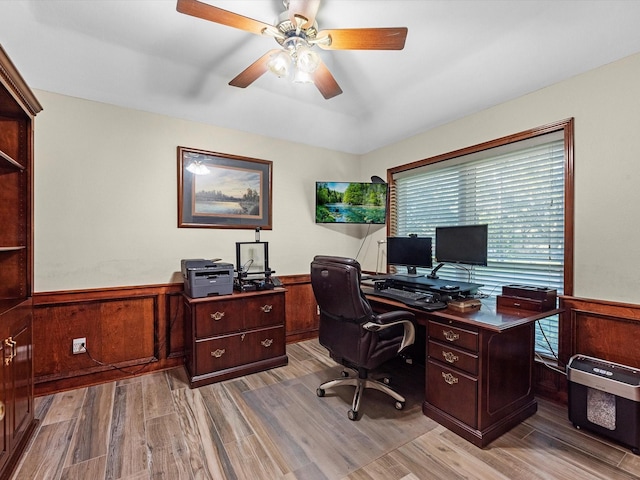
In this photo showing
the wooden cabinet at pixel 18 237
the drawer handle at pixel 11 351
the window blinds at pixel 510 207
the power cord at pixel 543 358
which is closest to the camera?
the drawer handle at pixel 11 351

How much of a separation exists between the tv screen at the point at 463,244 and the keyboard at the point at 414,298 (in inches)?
17.5

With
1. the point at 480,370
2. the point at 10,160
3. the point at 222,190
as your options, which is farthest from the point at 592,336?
the point at 10,160

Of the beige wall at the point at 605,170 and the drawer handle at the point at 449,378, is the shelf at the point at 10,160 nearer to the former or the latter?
the drawer handle at the point at 449,378

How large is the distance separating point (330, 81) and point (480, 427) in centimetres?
245

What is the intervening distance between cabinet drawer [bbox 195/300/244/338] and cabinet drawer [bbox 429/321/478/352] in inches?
66.1

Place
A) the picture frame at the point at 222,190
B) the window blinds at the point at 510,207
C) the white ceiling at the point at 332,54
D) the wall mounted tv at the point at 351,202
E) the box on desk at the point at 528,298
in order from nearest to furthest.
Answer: the white ceiling at the point at 332,54 → the box on desk at the point at 528,298 → the window blinds at the point at 510,207 → the picture frame at the point at 222,190 → the wall mounted tv at the point at 351,202

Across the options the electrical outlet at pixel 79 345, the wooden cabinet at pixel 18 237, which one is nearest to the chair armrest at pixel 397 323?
the wooden cabinet at pixel 18 237

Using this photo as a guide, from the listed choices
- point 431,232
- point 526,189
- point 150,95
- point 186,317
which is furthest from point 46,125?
point 526,189

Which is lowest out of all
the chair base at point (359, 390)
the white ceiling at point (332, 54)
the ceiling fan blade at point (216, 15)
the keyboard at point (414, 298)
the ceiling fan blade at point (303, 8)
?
the chair base at point (359, 390)

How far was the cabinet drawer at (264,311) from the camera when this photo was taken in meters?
2.80

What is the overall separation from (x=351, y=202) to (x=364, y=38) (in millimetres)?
2139

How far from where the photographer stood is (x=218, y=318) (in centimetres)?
264

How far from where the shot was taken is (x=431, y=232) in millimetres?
3322

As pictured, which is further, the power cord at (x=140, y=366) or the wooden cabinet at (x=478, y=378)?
the power cord at (x=140, y=366)
